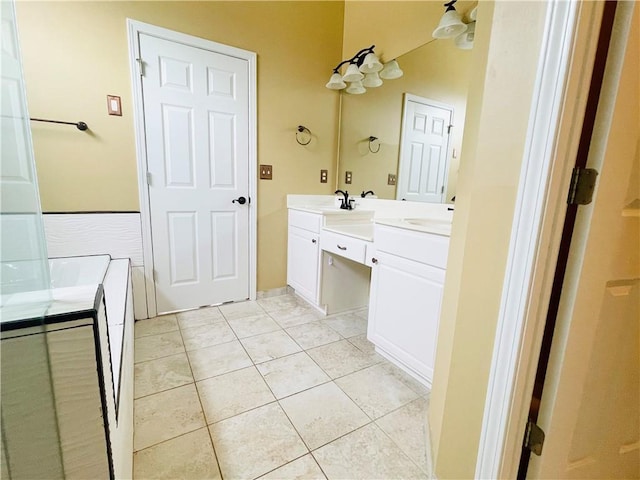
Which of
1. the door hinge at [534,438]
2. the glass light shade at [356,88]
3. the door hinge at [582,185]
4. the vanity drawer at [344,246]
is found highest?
the glass light shade at [356,88]

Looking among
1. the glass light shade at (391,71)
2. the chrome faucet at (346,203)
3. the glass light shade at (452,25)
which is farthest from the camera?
the chrome faucet at (346,203)

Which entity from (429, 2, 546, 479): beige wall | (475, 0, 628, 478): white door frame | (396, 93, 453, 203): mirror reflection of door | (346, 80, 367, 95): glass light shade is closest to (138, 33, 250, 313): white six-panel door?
(346, 80, 367, 95): glass light shade

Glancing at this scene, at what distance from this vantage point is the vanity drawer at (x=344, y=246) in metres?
1.90

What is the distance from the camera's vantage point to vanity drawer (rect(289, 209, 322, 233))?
2268 millimetres

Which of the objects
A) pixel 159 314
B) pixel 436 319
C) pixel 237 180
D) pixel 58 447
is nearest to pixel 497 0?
pixel 436 319

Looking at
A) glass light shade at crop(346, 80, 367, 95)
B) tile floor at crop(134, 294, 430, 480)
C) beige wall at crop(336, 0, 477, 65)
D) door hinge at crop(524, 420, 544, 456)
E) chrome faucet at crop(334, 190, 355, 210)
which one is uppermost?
beige wall at crop(336, 0, 477, 65)

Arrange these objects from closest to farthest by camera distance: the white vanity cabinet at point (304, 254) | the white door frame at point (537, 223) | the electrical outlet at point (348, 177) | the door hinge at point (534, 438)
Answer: the white door frame at point (537, 223), the door hinge at point (534, 438), the white vanity cabinet at point (304, 254), the electrical outlet at point (348, 177)

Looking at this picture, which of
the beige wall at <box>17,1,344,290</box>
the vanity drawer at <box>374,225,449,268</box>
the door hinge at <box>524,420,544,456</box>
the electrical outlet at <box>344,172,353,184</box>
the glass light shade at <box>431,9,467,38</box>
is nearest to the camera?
the door hinge at <box>524,420,544,456</box>

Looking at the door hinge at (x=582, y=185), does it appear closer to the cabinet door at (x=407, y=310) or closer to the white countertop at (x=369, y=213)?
the cabinet door at (x=407, y=310)

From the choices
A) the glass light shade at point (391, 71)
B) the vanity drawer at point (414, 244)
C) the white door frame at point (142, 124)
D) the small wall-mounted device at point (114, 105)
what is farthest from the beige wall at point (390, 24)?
the small wall-mounted device at point (114, 105)

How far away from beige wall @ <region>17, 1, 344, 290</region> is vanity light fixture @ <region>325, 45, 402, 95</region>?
166mm

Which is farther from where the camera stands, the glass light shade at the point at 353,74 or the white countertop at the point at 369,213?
the glass light shade at the point at 353,74

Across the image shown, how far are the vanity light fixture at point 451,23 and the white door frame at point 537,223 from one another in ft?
4.11

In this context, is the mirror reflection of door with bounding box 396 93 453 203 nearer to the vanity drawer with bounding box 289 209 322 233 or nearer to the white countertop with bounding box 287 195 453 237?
the white countertop with bounding box 287 195 453 237
